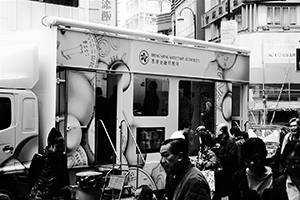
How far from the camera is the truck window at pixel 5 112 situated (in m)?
8.32

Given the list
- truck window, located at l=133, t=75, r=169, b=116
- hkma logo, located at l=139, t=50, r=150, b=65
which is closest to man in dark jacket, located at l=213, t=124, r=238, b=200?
truck window, located at l=133, t=75, r=169, b=116

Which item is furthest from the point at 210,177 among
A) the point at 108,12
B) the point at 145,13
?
the point at 145,13

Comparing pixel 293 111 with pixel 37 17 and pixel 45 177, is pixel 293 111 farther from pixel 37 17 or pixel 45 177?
pixel 45 177

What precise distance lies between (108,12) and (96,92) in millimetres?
7886

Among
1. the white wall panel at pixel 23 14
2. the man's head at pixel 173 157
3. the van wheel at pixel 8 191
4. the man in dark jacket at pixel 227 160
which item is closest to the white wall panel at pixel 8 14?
the white wall panel at pixel 23 14

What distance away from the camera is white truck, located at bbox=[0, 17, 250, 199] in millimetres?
8555

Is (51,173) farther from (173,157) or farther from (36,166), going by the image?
(173,157)

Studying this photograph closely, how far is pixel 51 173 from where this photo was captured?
6.97 metres

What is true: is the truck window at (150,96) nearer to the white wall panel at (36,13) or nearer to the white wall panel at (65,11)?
the white wall panel at (36,13)

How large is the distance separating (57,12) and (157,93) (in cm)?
697

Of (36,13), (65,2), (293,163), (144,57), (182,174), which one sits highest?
(65,2)

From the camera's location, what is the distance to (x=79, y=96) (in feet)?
29.7

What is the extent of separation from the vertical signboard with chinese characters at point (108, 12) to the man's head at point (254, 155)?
1310 cm

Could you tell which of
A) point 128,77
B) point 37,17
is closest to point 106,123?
point 128,77
